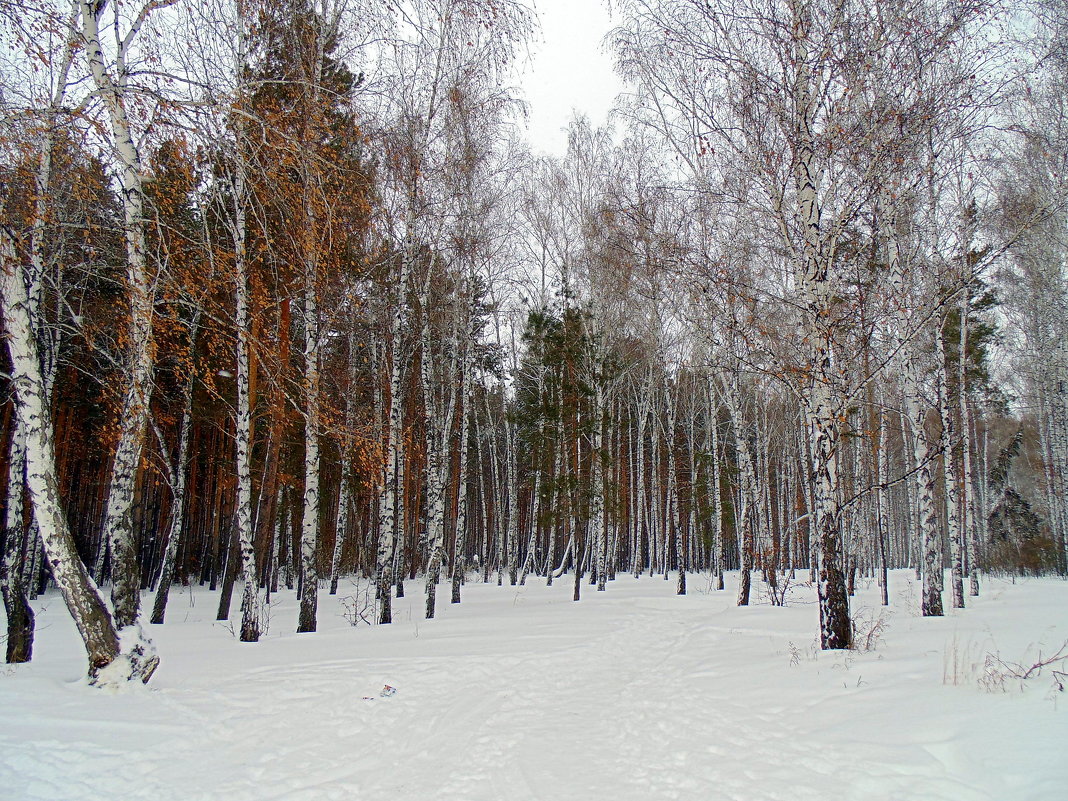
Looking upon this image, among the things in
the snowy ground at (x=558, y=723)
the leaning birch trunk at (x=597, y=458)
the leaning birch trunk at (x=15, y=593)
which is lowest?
the snowy ground at (x=558, y=723)

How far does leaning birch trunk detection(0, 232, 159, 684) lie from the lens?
5.02 m

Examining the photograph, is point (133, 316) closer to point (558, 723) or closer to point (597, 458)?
point (558, 723)

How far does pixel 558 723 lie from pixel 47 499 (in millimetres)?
5061

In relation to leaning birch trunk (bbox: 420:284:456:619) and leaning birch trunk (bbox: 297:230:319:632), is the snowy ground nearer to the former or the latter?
leaning birch trunk (bbox: 297:230:319:632)

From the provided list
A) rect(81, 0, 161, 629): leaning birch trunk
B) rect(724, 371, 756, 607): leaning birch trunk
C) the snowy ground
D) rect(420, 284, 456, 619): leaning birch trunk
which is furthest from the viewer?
rect(724, 371, 756, 607): leaning birch trunk

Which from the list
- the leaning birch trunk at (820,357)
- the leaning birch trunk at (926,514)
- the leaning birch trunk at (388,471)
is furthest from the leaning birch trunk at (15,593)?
the leaning birch trunk at (926,514)

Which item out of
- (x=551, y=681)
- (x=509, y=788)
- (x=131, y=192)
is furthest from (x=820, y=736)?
(x=131, y=192)

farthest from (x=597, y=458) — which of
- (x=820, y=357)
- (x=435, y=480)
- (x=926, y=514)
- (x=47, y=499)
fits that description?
(x=47, y=499)

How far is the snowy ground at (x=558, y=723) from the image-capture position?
3.41 metres

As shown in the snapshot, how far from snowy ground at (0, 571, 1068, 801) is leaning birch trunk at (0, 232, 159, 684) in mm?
304

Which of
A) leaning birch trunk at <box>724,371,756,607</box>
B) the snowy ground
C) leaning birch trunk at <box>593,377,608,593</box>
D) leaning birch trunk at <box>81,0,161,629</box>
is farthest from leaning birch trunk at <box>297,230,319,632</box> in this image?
leaning birch trunk at <box>724,371,756,607</box>

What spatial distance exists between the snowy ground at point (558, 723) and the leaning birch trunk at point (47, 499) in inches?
12.0

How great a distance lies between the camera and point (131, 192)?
5766 mm

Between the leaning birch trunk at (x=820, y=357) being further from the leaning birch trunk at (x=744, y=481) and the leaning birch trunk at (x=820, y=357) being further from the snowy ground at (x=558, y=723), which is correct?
the leaning birch trunk at (x=744, y=481)
